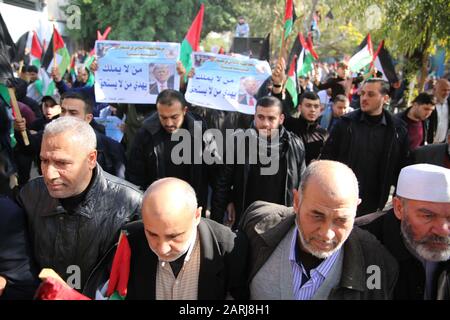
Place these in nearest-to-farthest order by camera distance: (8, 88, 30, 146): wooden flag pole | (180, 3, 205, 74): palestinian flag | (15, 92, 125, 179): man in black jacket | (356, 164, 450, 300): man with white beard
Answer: (356, 164, 450, 300): man with white beard
(15, 92, 125, 179): man in black jacket
(8, 88, 30, 146): wooden flag pole
(180, 3, 205, 74): palestinian flag

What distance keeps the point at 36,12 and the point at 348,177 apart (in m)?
21.3

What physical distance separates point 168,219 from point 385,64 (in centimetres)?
601

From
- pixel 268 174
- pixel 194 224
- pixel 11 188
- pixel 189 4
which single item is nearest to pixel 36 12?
pixel 189 4

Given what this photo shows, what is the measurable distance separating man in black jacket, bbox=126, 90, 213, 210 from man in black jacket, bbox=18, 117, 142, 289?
1406 mm

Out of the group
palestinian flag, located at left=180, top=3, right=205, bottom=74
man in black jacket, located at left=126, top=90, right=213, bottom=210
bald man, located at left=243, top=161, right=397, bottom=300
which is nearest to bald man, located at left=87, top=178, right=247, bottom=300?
bald man, located at left=243, top=161, right=397, bottom=300

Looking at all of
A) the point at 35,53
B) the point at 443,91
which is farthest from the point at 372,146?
the point at 35,53

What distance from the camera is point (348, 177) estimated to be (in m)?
1.89

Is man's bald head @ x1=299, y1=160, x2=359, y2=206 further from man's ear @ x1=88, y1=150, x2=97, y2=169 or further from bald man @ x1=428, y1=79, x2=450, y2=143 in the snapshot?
bald man @ x1=428, y1=79, x2=450, y2=143

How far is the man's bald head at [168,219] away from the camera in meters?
1.82

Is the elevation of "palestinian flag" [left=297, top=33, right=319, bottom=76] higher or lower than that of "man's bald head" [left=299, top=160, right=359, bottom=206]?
higher

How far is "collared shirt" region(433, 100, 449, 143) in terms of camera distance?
623 centimetres

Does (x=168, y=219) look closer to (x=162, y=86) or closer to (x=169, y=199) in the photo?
(x=169, y=199)

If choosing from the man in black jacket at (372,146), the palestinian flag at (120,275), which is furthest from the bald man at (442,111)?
the palestinian flag at (120,275)

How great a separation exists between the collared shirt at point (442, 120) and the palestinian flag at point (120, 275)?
5.47 meters
